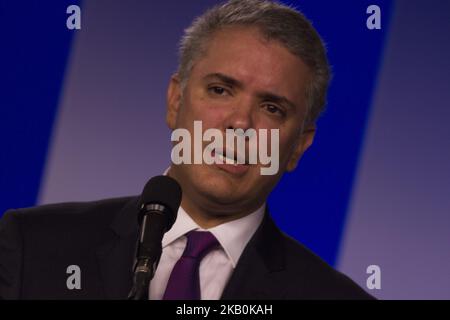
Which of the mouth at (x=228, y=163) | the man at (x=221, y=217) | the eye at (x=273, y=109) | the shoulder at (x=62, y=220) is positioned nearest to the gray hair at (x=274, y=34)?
the man at (x=221, y=217)

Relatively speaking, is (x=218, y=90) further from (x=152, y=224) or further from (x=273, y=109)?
(x=152, y=224)

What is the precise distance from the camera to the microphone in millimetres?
1251

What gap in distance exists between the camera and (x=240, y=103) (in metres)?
1.86

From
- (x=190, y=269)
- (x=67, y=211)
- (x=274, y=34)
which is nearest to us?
(x=190, y=269)

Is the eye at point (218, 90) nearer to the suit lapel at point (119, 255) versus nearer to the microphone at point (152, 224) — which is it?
the suit lapel at point (119, 255)

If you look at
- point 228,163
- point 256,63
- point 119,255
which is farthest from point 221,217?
point 256,63

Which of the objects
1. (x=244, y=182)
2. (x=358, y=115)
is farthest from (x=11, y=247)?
(x=358, y=115)

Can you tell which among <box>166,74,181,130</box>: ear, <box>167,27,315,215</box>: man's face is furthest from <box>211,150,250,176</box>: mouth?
<box>166,74,181,130</box>: ear

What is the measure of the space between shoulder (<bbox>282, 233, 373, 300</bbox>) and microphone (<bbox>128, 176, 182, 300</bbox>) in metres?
0.55

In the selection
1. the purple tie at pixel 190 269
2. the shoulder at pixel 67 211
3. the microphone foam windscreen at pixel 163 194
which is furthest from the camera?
the shoulder at pixel 67 211

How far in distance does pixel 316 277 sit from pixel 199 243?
12.8 inches

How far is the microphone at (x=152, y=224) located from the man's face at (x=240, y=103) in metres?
0.38

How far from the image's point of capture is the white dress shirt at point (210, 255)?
1.81 meters
